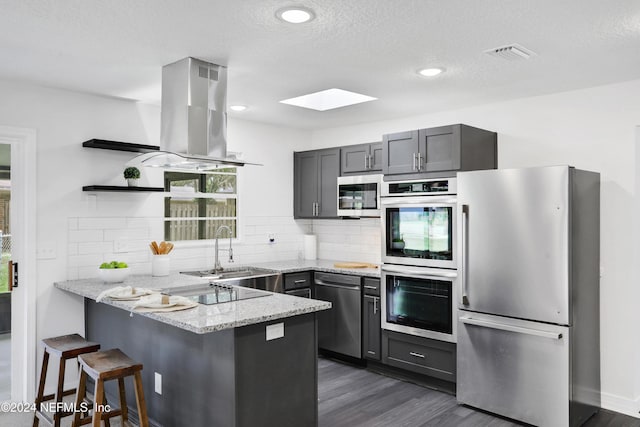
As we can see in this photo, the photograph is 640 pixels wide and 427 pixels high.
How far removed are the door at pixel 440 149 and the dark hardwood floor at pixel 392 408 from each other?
185 cm

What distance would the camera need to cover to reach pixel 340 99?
453 centimetres

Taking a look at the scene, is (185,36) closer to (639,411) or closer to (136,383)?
(136,383)

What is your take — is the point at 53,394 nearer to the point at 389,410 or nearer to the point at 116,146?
the point at 116,146

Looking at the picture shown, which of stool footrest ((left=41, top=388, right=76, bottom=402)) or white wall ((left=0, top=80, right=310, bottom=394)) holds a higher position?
white wall ((left=0, top=80, right=310, bottom=394))

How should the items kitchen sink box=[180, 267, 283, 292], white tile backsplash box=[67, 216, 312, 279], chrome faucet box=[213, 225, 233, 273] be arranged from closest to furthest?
1. white tile backsplash box=[67, 216, 312, 279]
2. kitchen sink box=[180, 267, 283, 292]
3. chrome faucet box=[213, 225, 233, 273]

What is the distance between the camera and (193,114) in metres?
3.28

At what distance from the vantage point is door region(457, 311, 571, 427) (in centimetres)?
325

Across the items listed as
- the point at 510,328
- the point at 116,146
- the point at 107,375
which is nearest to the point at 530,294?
the point at 510,328

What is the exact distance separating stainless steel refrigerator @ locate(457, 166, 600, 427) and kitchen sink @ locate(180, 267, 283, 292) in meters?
1.77

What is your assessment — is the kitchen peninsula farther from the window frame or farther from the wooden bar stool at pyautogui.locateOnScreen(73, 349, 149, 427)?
Answer: the window frame

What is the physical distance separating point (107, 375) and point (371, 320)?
2503 millimetres

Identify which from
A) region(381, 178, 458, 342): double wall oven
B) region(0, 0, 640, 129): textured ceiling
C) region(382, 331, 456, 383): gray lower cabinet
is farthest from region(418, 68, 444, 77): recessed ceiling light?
region(382, 331, 456, 383): gray lower cabinet

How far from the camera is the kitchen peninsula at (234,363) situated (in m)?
2.59

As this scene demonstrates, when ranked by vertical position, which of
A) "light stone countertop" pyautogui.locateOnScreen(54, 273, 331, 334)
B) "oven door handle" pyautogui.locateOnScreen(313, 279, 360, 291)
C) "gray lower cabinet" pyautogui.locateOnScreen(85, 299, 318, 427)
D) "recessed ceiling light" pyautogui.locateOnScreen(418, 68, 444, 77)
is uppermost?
"recessed ceiling light" pyautogui.locateOnScreen(418, 68, 444, 77)
